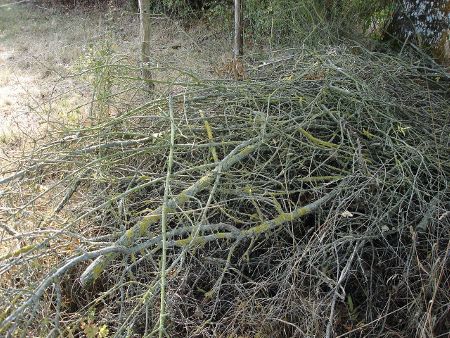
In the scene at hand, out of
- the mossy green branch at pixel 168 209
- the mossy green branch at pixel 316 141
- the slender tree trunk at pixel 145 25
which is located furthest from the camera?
the slender tree trunk at pixel 145 25

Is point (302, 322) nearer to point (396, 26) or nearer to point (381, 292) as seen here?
point (381, 292)

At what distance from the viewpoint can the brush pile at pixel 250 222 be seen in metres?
2.20

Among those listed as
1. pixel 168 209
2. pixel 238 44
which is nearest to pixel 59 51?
pixel 238 44

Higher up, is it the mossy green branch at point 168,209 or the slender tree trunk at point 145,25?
the slender tree trunk at point 145,25

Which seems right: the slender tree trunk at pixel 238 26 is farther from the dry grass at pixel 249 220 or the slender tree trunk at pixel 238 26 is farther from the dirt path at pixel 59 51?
the dry grass at pixel 249 220

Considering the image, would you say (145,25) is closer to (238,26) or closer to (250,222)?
(238,26)

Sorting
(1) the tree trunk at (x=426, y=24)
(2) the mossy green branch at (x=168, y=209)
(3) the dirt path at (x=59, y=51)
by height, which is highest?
(1) the tree trunk at (x=426, y=24)

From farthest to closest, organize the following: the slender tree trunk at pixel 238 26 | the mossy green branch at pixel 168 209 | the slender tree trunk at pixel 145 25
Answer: the slender tree trunk at pixel 238 26
the slender tree trunk at pixel 145 25
the mossy green branch at pixel 168 209

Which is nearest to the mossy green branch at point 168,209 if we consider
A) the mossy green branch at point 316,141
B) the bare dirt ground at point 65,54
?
the mossy green branch at point 316,141

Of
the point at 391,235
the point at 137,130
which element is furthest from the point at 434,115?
the point at 137,130

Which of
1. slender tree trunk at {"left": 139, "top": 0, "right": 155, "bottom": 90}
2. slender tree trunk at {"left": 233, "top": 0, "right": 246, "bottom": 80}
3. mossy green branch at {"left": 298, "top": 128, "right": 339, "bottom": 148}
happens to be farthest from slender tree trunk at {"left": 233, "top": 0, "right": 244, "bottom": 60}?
mossy green branch at {"left": 298, "top": 128, "right": 339, "bottom": 148}

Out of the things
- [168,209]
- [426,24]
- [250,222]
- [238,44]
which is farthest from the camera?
[238,44]

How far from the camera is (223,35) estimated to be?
21.9ft

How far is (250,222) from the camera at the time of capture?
242 centimetres
